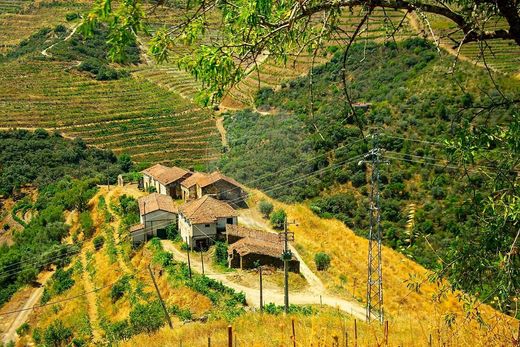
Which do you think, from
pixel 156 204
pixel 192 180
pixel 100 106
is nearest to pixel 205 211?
Result: pixel 156 204

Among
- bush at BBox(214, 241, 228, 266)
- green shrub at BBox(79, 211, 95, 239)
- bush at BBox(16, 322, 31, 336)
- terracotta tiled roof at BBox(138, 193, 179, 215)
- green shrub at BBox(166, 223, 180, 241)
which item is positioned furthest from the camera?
green shrub at BBox(79, 211, 95, 239)

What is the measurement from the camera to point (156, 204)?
84.4ft

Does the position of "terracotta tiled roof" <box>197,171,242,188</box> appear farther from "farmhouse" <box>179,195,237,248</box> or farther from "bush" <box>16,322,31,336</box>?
"bush" <box>16,322,31,336</box>

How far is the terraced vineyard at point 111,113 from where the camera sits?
41.8m

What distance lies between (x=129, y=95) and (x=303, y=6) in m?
50.4

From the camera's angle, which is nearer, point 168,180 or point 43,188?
point 168,180

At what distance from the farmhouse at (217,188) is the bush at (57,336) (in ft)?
35.6

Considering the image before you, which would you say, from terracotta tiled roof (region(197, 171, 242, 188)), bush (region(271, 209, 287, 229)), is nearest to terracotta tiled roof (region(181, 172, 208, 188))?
terracotta tiled roof (region(197, 171, 242, 188))

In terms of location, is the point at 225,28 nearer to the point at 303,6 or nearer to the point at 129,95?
the point at 303,6

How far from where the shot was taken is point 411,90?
32500 millimetres

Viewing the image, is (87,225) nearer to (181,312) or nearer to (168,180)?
(168,180)

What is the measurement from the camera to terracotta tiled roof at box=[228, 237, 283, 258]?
2060 cm

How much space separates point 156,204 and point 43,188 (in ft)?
46.1

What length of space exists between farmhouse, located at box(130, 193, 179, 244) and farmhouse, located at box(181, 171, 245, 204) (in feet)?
8.07
